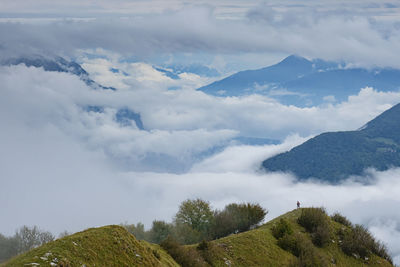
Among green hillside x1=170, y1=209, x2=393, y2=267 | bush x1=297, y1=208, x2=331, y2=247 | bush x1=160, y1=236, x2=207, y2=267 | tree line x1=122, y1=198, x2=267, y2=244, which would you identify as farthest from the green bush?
bush x1=160, y1=236, x2=207, y2=267

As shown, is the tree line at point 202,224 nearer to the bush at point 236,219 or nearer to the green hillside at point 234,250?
the bush at point 236,219

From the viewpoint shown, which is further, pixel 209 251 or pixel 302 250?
pixel 302 250

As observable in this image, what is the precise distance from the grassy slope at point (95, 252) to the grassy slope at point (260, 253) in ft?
38.8

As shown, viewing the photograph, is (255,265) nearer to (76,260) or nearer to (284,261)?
(284,261)

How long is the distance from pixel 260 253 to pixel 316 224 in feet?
47.4

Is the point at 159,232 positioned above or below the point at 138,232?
below

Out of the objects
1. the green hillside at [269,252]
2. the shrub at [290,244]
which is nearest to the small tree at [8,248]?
the green hillside at [269,252]

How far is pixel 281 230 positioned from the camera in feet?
174

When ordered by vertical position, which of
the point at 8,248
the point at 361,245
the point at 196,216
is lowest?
the point at 361,245

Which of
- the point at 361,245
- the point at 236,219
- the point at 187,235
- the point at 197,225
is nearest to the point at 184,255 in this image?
the point at 187,235

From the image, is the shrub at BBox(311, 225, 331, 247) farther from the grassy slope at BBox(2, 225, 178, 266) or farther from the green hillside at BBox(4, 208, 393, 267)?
the grassy slope at BBox(2, 225, 178, 266)

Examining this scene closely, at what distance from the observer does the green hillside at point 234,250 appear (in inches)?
1064

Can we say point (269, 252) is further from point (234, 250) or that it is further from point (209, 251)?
point (209, 251)

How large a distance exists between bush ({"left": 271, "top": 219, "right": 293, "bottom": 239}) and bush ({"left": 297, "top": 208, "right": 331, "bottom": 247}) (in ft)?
12.3
